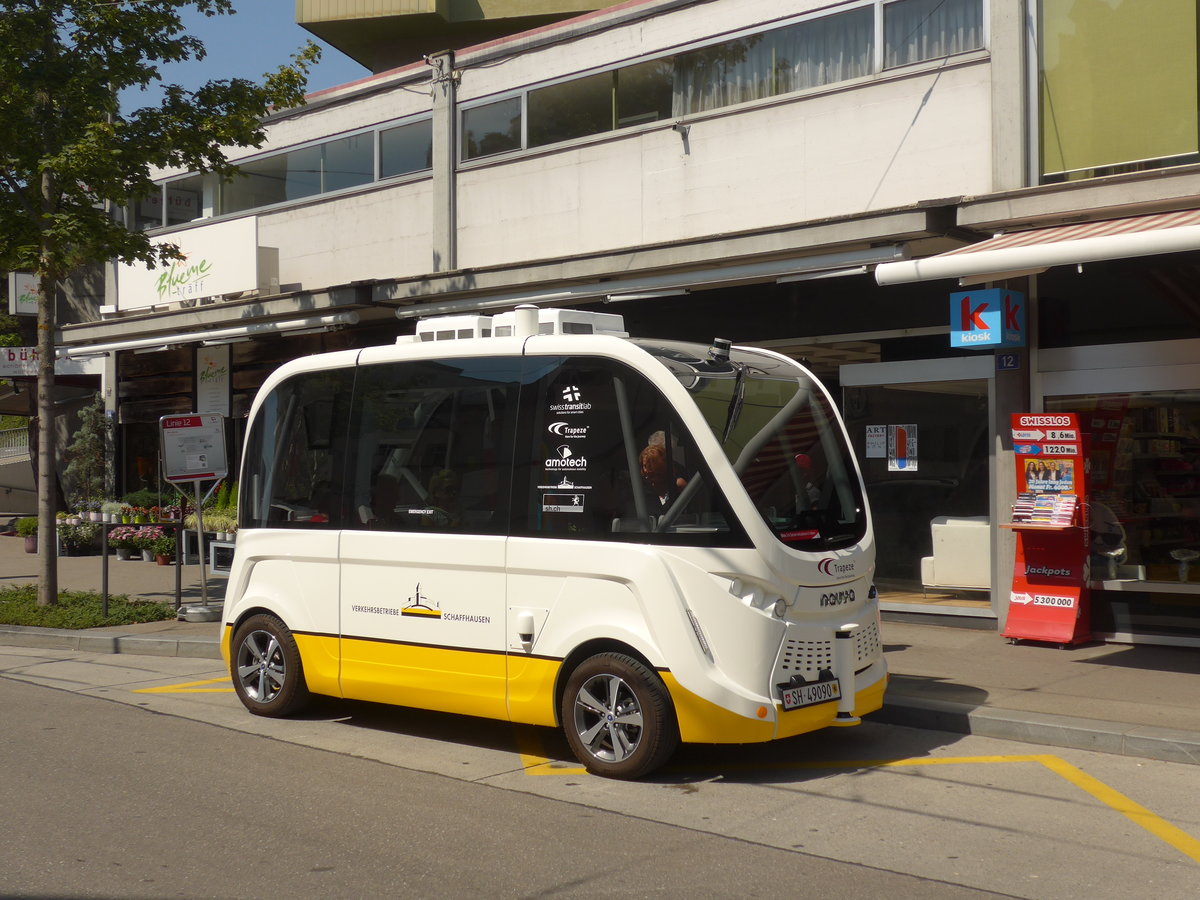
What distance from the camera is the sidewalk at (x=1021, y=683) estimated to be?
7.24 metres

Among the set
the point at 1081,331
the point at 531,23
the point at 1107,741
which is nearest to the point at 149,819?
the point at 1107,741

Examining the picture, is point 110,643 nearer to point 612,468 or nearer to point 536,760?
point 536,760

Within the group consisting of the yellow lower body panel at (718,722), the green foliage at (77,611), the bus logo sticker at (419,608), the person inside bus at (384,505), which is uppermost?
the person inside bus at (384,505)

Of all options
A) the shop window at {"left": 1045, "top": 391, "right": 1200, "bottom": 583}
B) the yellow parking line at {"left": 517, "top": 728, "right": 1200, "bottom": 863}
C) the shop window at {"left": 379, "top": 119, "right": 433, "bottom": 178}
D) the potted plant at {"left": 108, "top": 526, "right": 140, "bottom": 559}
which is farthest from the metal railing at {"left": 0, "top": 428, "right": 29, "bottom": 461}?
the shop window at {"left": 1045, "top": 391, "right": 1200, "bottom": 583}

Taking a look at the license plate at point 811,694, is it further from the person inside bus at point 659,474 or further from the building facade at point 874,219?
the building facade at point 874,219

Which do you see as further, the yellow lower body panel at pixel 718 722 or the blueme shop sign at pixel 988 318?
the blueme shop sign at pixel 988 318

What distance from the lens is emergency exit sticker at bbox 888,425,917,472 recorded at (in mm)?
12008

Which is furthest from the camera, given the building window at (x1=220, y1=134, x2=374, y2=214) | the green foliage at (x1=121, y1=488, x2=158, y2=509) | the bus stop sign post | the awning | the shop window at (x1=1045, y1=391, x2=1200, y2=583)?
the green foliage at (x1=121, y1=488, x2=158, y2=509)

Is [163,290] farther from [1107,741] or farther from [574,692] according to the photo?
[1107,741]

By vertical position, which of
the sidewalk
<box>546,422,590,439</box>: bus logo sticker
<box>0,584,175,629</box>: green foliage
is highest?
<box>546,422,590,439</box>: bus logo sticker

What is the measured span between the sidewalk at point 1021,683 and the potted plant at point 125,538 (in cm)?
704

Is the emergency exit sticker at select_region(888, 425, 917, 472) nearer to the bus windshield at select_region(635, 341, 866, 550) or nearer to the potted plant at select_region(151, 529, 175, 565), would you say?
the bus windshield at select_region(635, 341, 866, 550)

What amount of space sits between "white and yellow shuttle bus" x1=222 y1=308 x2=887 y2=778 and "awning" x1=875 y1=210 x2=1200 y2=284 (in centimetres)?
247

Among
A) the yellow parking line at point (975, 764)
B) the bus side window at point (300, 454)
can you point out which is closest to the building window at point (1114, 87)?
the yellow parking line at point (975, 764)
